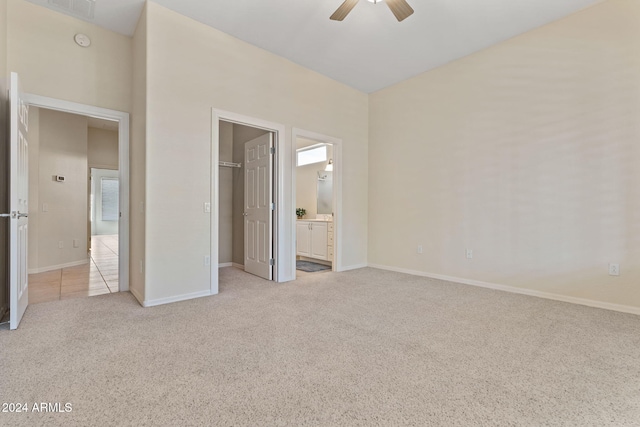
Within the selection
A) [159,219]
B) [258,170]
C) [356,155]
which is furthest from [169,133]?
[356,155]

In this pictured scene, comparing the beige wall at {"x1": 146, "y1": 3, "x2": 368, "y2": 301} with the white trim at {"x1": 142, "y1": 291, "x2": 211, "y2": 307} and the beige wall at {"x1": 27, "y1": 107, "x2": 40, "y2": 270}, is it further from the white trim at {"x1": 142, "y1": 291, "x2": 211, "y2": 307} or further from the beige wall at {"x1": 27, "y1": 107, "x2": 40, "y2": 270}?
the beige wall at {"x1": 27, "y1": 107, "x2": 40, "y2": 270}

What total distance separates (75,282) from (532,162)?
19.4ft

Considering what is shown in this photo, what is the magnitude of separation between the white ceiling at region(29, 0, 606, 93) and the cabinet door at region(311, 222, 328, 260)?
108 inches

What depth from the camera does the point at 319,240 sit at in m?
5.61

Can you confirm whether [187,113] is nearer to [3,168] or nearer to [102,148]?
[3,168]

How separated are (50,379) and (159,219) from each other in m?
1.63

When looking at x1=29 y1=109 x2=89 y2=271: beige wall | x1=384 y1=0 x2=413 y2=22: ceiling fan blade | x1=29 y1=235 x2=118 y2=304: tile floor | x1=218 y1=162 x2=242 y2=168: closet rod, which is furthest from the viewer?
x1=218 y1=162 x2=242 y2=168: closet rod

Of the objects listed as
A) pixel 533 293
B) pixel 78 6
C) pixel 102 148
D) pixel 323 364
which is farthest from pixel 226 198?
pixel 533 293

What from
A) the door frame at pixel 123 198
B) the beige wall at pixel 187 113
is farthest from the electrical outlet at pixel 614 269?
the door frame at pixel 123 198

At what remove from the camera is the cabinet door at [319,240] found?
5.47 meters

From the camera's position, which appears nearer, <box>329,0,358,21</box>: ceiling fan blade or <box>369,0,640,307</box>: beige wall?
<box>329,0,358,21</box>: ceiling fan blade

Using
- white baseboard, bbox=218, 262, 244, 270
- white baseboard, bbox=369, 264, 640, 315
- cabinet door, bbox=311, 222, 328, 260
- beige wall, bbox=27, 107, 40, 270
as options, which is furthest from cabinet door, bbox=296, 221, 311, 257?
beige wall, bbox=27, 107, 40, 270

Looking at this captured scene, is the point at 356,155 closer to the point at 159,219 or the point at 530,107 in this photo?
the point at 530,107

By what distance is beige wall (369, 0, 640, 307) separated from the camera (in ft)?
9.50
